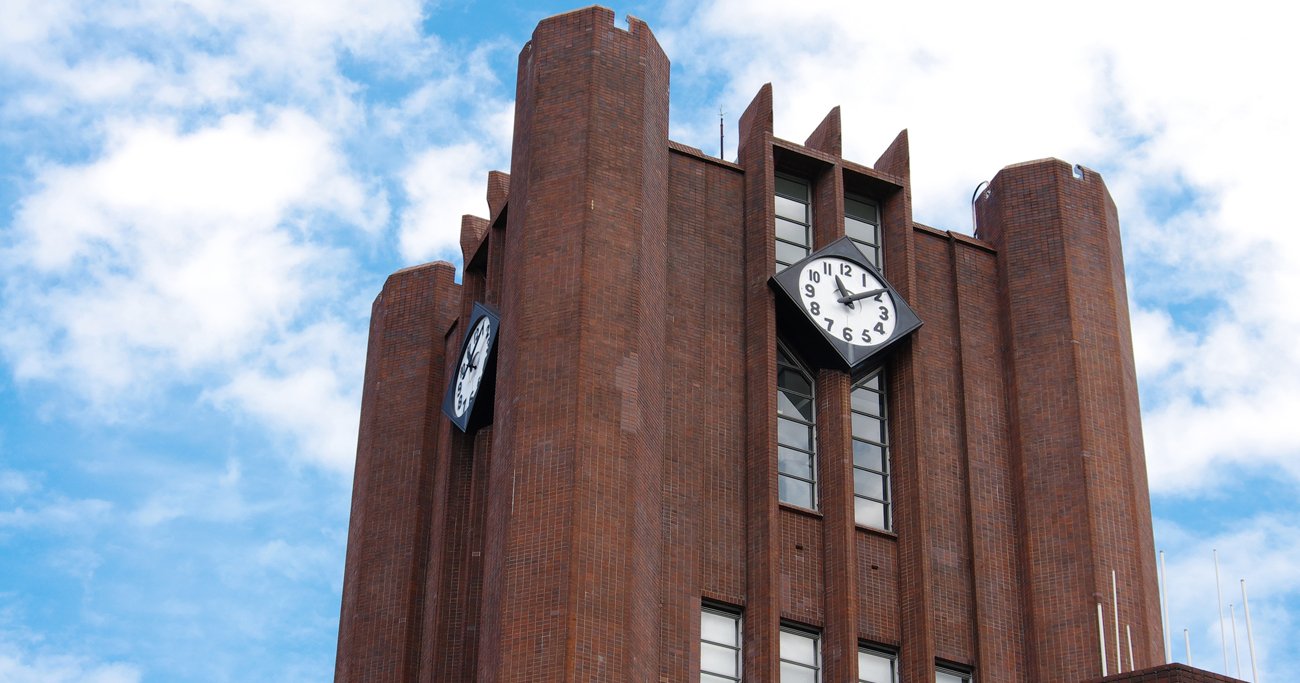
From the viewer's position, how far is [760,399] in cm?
4228

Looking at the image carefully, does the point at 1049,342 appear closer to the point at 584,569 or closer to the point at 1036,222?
the point at 1036,222

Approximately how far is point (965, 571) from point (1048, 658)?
218cm

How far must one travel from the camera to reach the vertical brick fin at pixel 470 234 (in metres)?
49.5

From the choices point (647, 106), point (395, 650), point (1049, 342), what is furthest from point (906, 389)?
point (395, 650)

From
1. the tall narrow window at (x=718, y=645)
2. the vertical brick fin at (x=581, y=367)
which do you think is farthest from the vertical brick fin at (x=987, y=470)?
the vertical brick fin at (x=581, y=367)

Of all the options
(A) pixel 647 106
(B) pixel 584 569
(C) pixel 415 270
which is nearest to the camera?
(B) pixel 584 569

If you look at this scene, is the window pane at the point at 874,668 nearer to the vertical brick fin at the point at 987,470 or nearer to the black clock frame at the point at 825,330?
the vertical brick fin at the point at 987,470

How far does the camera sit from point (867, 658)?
41.2m

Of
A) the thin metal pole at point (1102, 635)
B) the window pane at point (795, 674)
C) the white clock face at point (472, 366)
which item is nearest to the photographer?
the window pane at point (795, 674)

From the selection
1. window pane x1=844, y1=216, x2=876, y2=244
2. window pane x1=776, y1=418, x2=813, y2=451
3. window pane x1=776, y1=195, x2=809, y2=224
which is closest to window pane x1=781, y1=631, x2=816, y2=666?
window pane x1=776, y1=418, x2=813, y2=451

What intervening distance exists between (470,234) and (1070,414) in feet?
44.0

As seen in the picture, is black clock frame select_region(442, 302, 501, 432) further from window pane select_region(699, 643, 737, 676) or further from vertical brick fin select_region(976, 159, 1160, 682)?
vertical brick fin select_region(976, 159, 1160, 682)

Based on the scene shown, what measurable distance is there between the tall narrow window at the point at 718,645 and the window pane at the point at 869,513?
3666mm

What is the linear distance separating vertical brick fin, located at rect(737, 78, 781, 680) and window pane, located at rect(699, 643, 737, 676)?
26 cm
